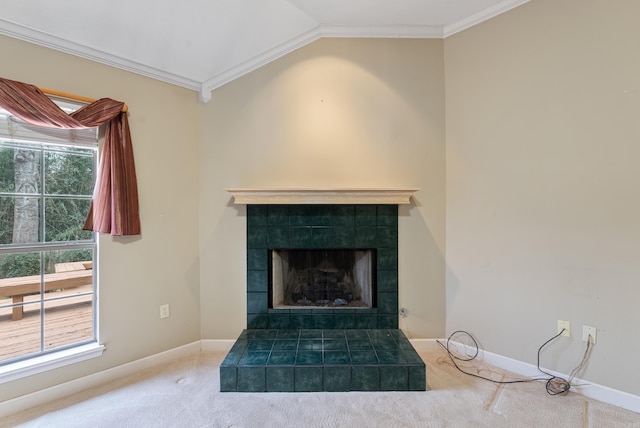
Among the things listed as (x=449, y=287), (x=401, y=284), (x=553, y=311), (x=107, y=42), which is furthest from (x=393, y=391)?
(x=107, y=42)

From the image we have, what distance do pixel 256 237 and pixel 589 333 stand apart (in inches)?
96.6

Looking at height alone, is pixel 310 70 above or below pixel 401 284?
above

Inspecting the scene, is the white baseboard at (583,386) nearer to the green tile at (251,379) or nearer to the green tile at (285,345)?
the green tile at (285,345)

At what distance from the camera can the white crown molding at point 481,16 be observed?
7.00 ft

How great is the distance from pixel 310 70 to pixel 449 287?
2.24 meters

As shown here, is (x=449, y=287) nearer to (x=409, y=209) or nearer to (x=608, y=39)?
(x=409, y=209)

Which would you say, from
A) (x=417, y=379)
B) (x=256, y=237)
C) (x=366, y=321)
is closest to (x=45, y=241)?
(x=256, y=237)

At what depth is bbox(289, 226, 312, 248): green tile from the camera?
249 centimetres

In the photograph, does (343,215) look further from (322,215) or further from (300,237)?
(300,237)

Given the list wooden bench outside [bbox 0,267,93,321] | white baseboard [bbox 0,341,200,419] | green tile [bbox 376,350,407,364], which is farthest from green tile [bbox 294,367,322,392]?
wooden bench outside [bbox 0,267,93,321]

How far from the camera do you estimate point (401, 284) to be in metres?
2.52

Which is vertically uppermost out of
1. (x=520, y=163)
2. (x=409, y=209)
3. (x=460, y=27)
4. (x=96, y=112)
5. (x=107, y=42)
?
(x=460, y=27)

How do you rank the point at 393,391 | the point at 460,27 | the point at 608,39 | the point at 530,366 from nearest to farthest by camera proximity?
the point at 608,39 < the point at 393,391 < the point at 530,366 < the point at 460,27

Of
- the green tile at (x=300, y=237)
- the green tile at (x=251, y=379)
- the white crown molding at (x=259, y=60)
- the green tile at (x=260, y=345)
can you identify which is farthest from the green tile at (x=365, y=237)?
the white crown molding at (x=259, y=60)
